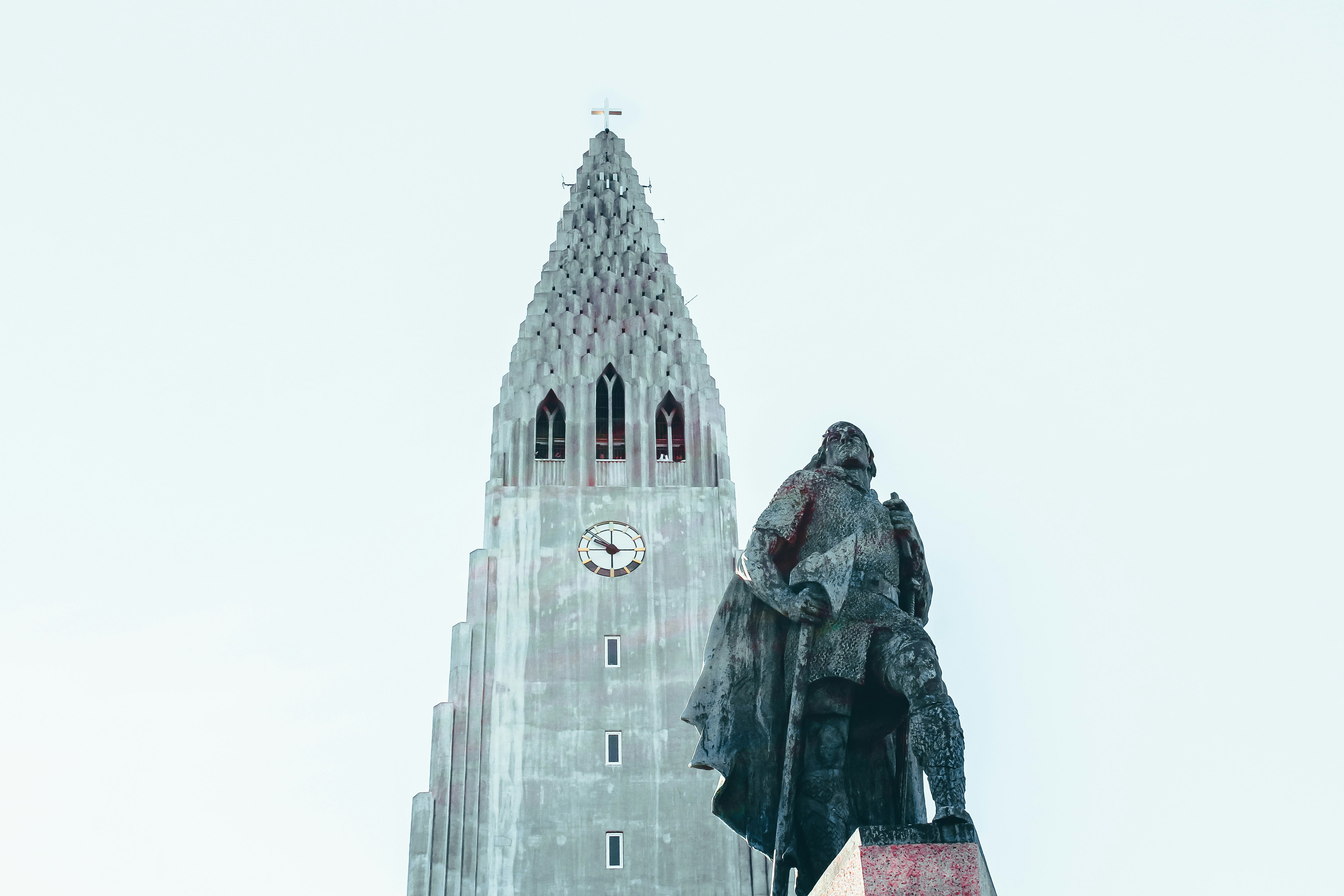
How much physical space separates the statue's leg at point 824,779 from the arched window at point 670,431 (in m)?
40.7

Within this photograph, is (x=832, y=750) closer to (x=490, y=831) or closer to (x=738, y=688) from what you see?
(x=738, y=688)

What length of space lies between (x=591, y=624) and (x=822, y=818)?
120 feet

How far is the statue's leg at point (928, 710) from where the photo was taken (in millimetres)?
9023

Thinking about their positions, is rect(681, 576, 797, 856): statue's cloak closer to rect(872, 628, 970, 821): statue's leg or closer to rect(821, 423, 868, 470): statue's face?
rect(872, 628, 970, 821): statue's leg

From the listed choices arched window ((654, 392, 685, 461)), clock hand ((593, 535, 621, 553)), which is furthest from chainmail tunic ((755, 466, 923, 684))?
arched window ((654, 392, 685, 461))

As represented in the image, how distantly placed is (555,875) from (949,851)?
35.2 m

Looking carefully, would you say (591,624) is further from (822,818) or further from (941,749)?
(941,749)

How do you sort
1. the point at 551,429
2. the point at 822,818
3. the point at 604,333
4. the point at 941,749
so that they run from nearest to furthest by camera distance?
the point at 941,749
the point at 822,818
the point at 551,429
the point at 604,333

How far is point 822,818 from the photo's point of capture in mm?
9961

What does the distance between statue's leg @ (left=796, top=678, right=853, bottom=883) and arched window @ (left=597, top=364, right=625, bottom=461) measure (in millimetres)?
40317

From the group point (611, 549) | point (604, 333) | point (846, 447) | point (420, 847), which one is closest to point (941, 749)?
point (846, 447)

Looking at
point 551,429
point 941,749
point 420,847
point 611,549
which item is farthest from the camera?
point 551,429

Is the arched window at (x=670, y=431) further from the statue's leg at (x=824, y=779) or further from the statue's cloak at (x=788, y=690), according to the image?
the statue's leg at (x=824, y=779)

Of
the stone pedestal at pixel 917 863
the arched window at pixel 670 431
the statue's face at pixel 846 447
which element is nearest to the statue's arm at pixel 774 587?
the statue's face at pixel 846 447
